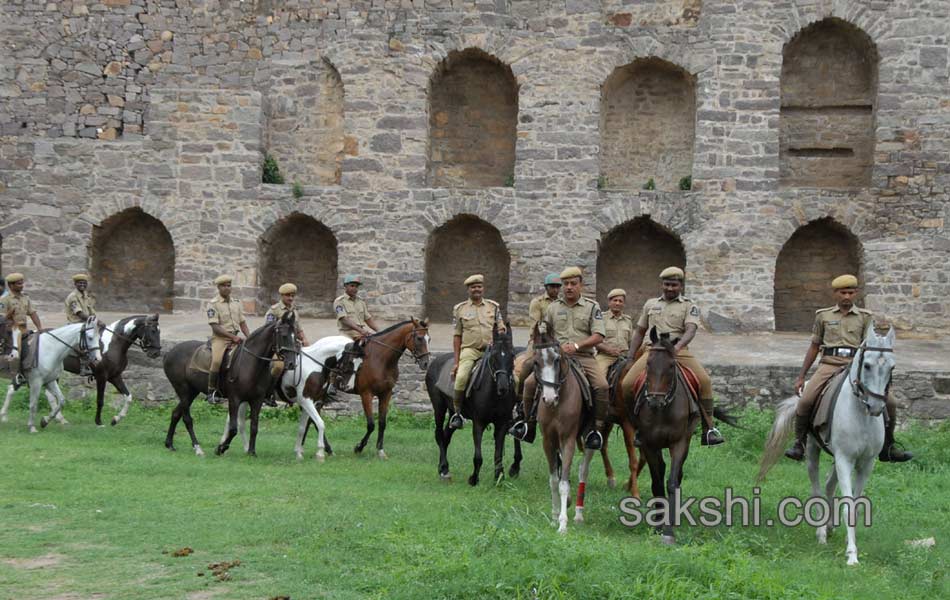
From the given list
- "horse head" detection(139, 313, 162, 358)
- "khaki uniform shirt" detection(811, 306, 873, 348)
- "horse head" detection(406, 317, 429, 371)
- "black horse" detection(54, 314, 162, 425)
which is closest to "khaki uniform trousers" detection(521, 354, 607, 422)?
"khaki uniform shirt" detection(811, 306, 873, 348)

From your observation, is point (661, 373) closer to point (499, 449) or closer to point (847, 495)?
point (847, 495)

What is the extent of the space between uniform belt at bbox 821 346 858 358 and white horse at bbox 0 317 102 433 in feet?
35.1

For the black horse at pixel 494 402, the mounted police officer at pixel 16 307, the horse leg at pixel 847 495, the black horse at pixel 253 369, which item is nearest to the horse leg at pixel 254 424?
the black horse at pixel 253 369

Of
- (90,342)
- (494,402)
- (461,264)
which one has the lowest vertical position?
Answer: (494,402)

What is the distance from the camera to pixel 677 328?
416 inches

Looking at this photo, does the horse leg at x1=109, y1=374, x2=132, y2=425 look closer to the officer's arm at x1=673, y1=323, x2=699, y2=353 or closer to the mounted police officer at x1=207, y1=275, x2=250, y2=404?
the mounted police officer at x1=207, y1=275, x2=250, y2=404

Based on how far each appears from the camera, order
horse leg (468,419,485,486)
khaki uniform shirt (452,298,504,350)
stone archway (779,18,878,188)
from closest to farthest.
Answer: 1. horse leg (468,419,485,486)
2. khaki uniform shirt (452,298,504,350)
3. stone archway (779,18,878,188)

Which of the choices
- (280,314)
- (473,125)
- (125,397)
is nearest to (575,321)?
(280,314)

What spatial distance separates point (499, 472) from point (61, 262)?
14.5m

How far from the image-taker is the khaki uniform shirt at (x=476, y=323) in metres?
12.8

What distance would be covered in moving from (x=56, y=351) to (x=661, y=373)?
1042 centimetres

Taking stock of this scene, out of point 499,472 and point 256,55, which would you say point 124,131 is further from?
point 499,472

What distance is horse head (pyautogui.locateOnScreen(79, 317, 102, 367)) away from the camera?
1605 centimetres

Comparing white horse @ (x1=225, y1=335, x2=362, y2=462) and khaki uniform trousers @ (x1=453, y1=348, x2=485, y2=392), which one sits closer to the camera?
khaki uniform trousers @ (x1=453, y1=348, x2=485, y2=392)
